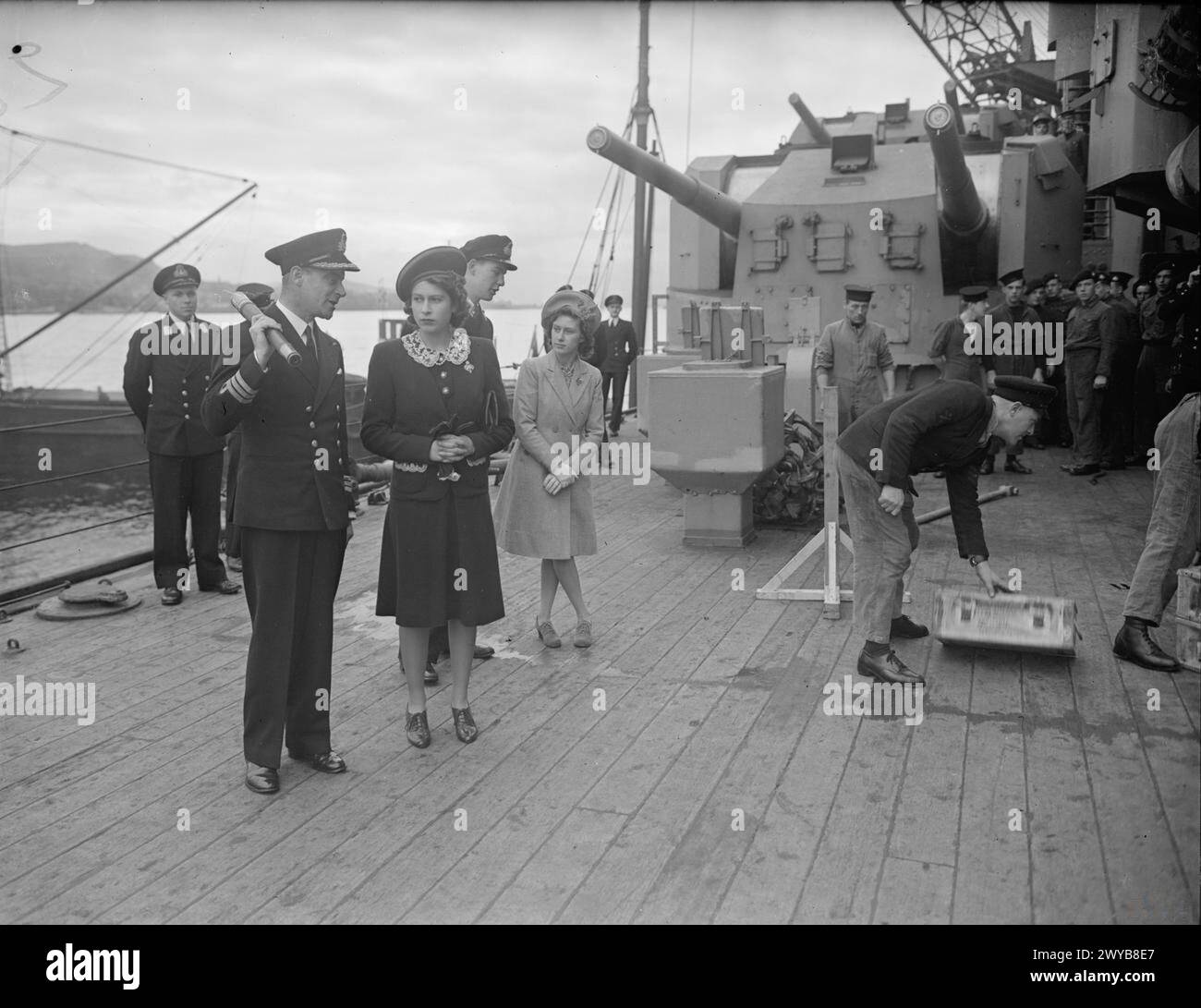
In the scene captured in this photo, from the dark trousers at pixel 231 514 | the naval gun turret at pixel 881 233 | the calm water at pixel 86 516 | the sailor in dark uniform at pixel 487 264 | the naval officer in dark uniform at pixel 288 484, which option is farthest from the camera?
the calm water at pixel 86 516

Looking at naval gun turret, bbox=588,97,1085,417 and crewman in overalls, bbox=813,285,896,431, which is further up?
naval gun turret, bbox=588,97,1085,417

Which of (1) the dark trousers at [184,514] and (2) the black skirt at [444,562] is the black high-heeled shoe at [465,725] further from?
(1) the dark trousers at [184,514]

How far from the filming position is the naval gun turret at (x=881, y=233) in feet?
37.5

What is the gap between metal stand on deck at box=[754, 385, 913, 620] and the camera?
20.2ft

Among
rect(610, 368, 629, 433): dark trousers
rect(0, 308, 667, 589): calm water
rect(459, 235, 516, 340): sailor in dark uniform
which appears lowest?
rect(0, 308, 667, 589): calm water

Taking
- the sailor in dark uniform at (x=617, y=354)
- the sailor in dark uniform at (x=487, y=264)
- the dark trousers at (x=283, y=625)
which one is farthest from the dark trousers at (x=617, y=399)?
the dark trousers at (x=283, y=625)

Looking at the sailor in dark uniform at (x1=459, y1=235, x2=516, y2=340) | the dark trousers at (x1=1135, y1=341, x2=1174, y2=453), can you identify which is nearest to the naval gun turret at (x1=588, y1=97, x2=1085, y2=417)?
the dark trousers at (x1=1135, y1=341, x2=1174, y2=453)

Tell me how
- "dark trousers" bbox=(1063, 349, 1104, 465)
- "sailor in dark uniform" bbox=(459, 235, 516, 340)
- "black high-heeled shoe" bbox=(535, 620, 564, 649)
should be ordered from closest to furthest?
1. "sailor in dark uniform" bbox=(459, 235, 516, 340)
2. "black high-heeled shoe" bbox=(535, 620, 564, 649)
3. "dark trousers" bbox=(1063, 349, 1104, 465)

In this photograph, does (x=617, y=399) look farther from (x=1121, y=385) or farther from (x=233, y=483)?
(x=233, y=483)

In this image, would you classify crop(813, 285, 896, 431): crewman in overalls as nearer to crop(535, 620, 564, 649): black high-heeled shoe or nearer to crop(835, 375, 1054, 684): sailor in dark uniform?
crop(835, 375, 1054, 684): sailor in dark uniform

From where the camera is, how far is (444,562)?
14.1 ft

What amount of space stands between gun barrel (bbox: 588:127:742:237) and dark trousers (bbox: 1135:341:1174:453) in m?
4.37

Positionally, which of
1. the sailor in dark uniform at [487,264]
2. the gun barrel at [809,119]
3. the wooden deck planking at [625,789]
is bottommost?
the wooden deck planking at [625,789]
